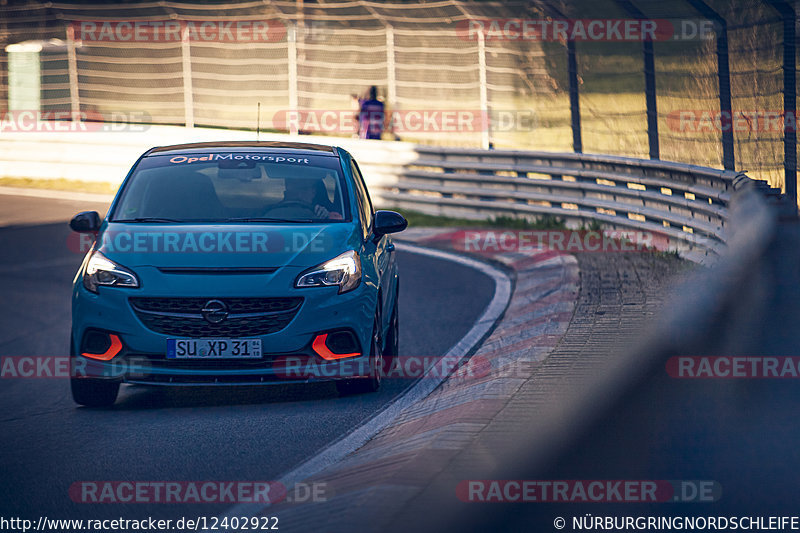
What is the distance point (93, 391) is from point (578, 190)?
9.53 metres

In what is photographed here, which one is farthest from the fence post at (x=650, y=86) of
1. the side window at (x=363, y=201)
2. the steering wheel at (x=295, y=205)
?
the steering wheel at (x=295, y=205)

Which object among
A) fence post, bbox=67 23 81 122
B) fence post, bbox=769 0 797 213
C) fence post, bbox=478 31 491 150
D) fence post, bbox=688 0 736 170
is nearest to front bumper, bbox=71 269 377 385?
fence post, bbox=769 0 797 213

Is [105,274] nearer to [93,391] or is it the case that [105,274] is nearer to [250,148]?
[93,391]

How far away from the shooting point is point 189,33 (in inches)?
923

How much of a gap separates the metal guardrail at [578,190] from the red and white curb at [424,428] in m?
1.91

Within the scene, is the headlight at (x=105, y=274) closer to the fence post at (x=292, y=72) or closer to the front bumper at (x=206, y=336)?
the front bumper at (x=206, y=336)

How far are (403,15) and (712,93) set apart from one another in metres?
8.44

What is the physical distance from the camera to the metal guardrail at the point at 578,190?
12094mm

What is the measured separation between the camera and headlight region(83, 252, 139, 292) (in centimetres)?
709

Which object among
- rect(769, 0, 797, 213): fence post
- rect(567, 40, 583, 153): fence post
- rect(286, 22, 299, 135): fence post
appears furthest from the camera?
rect(286, 22, 299, 135): fence post

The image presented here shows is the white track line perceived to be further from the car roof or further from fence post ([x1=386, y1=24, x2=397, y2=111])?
fence post ([x1=386, y1=24, x2=397, y2=111])

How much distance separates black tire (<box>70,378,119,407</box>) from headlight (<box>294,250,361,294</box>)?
4.27 ft

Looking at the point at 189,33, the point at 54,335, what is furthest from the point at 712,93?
the point at 189,33

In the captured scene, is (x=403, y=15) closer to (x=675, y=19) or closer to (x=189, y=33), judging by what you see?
(x=189, y=33)
